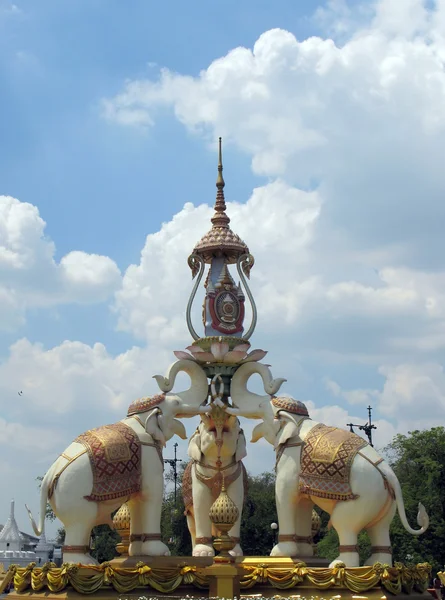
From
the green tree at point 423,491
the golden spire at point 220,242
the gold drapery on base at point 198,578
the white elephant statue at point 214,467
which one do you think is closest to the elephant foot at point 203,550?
the white elephant statue at point 214,467

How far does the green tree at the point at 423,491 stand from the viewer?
30.0 metres

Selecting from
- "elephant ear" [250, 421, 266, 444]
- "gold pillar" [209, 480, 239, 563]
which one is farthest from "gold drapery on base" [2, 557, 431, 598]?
"elephant ear" [250, 421, 266, 444]

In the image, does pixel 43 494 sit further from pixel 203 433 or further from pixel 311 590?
pixel 311 590

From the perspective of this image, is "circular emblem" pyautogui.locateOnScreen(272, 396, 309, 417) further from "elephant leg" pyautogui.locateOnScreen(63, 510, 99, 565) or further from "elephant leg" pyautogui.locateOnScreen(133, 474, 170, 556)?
"elephant leg" pyautogui.locateOnScreen(63, 510, 99, 565)

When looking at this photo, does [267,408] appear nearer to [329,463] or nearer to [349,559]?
[329,463]

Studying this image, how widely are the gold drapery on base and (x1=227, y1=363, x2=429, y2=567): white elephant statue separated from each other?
501mm

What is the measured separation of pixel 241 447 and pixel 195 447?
814mm

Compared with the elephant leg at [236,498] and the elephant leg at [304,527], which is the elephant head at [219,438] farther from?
the elephant leg at [304,527]

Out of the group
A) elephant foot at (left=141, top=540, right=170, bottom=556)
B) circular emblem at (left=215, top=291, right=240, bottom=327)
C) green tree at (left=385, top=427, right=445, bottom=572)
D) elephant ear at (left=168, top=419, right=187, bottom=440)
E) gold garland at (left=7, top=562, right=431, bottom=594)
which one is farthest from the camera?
green tree at (left=385, top=427, right=445, bottom=572)

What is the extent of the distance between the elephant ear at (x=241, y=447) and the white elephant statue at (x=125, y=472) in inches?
37.2

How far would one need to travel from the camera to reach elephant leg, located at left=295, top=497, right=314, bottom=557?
16234mm

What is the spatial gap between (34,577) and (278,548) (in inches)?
155

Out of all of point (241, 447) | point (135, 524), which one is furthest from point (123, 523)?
point (241, 447)

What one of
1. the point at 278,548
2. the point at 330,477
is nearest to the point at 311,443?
the point at 330,477
